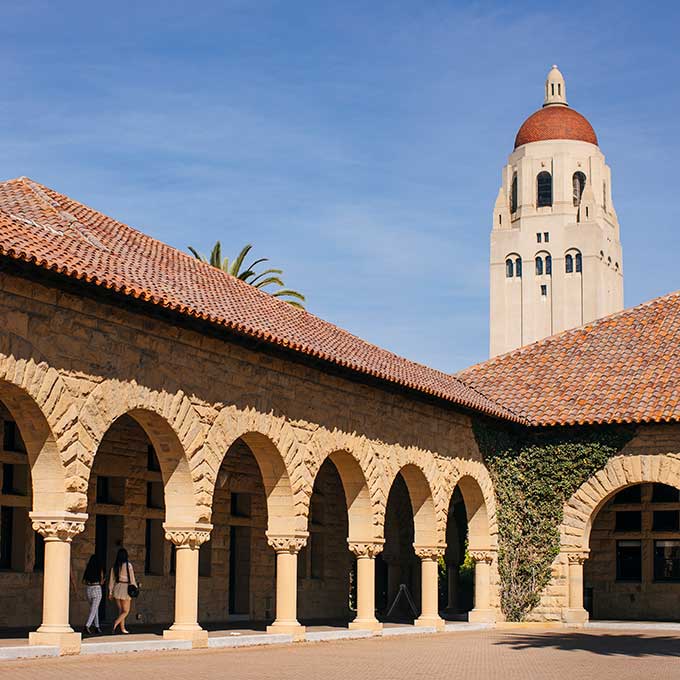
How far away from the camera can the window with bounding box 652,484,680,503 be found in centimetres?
3152

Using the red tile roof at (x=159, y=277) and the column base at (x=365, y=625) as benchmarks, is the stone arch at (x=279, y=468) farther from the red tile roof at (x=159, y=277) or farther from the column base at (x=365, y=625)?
the column base at (x=365, y=625)

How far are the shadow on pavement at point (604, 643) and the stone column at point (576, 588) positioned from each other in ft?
10.1

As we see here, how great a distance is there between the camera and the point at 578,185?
329 ft

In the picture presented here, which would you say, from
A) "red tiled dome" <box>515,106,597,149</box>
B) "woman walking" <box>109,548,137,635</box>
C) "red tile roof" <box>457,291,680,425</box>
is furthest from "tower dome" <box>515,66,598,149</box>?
"woman walking" <box>109,548,137,635</box>

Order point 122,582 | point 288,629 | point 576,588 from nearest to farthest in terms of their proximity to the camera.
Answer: point 122,582, point 288,629, point 576,588

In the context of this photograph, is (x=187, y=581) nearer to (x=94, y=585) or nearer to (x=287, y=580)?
(x=94, y=585)

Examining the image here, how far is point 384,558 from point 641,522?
620cm

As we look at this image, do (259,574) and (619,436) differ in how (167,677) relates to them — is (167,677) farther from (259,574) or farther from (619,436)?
(619,436)

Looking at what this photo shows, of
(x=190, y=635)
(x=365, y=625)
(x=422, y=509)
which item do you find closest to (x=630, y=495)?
(x=422, y=509)

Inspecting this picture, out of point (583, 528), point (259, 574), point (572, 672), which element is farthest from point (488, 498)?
point (572, 672)

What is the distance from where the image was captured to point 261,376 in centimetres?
2080

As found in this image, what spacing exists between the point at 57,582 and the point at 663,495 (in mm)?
18886

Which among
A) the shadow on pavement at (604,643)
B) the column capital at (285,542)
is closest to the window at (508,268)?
the shadow on pavement at (604,643)

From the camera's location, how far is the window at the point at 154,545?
76.6 ft
